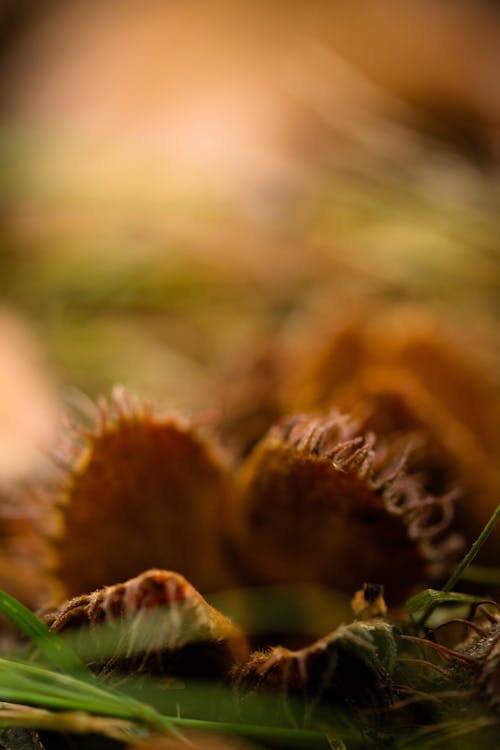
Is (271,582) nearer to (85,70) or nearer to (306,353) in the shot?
(306,353)

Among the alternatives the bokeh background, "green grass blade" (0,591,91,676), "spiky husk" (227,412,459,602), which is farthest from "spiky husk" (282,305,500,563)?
"green grass blade" (0,591,91,676)

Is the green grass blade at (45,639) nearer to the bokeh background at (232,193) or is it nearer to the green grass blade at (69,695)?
the green grass blade at (69,695)

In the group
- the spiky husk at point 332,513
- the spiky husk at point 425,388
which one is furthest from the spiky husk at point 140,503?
the spiky husk at point 425,388

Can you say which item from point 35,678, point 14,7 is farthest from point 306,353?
point 14,7

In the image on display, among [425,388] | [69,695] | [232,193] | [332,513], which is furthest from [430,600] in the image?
[232,193]

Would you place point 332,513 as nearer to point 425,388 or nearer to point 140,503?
point 140,503

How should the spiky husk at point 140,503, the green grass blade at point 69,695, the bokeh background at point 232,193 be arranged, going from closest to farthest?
the green grass blade at point 69,695, the spiky husk at point 140,503, the bokeh background at point 232,193
